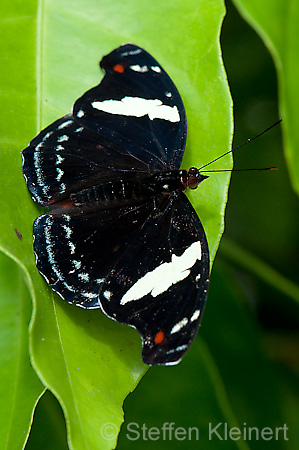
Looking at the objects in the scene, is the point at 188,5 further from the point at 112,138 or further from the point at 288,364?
the point at 288,364

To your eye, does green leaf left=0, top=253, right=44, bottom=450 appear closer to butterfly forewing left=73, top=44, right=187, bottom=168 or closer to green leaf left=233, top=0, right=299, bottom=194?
butterfly forewing left=73, top=44, right=187, bottom=168

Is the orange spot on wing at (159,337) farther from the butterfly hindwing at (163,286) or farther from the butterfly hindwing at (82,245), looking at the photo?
the butterfly hindwing at (82,245)

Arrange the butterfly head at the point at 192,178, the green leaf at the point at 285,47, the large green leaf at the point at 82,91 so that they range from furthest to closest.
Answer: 1. the butterfly head at the point at 192,178
2. the large green leaf at the point at 82,91
3. the green leaf at the point at 285,47

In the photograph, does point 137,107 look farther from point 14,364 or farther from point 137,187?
point 14,364

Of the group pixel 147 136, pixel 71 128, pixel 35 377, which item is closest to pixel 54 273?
pixel 35 377
